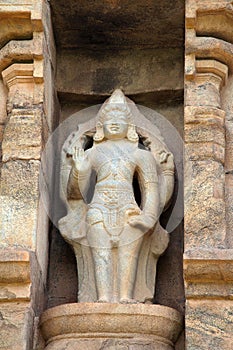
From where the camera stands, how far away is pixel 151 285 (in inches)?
289

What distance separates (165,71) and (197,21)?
0.66 meters

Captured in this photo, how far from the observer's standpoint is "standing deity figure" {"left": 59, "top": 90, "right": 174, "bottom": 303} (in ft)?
23.6

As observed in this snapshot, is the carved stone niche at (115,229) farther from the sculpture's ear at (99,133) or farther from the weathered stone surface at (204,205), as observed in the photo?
the weathered stone surface at (204,205)

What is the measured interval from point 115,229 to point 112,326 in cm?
69

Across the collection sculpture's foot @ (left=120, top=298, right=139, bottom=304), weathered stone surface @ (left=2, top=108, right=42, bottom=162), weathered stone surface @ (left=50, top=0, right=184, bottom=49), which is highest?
weathered stone surface @ (left=50, top=0, right=184, bottom=49)

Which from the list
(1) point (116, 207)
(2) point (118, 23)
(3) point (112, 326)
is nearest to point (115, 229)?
(1) point (116, 207)

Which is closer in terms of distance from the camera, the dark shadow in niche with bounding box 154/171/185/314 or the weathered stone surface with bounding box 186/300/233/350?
the weathered stone surface with bounding box 186/300/233/350

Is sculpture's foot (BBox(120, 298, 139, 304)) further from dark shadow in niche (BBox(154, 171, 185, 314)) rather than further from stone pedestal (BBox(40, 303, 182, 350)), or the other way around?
dark shadow in niche (BBox(154, 171, 185, 314))

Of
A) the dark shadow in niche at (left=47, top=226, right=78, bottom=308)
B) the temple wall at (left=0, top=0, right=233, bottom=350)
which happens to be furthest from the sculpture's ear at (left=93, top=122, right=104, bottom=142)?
the dark shadow in niche at (left=47, top=226, right=78, bottom=308)

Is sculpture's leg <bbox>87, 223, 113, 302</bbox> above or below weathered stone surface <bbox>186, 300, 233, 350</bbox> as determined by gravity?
above

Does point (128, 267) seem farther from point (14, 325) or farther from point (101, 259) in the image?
point (14, 325)

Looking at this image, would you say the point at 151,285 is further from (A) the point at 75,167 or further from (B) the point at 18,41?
(B) the point at 18,41

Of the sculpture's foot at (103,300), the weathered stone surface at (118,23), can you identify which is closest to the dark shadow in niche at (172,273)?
the sculpture's foot at (103,300)

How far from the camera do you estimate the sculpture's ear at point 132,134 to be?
7648 millimetres
